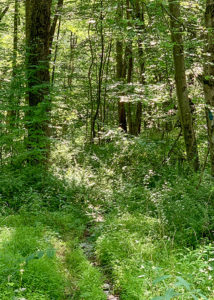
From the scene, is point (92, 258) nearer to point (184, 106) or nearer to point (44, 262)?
point (44, 262)

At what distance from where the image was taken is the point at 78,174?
9.30 metres

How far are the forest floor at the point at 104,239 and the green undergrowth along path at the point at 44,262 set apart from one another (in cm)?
1

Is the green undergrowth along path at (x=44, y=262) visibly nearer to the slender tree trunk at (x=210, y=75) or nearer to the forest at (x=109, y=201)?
the forest at (x=109, y=201)

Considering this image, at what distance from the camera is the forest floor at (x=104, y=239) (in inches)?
149

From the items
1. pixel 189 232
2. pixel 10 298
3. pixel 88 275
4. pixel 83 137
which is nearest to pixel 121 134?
pixel 189 232

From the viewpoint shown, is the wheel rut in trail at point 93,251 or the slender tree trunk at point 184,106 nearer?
the wheel rut in trail at point 93,251

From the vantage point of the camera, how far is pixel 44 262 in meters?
4.17

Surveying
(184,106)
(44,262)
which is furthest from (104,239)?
(184,106)

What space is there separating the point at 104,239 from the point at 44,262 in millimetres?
1470

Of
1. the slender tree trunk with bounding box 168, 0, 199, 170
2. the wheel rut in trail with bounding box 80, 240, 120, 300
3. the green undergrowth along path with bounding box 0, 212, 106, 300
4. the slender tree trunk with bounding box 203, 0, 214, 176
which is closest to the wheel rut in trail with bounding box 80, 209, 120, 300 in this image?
the wheel rut in trail with bounding box 80, 240, 120, 300

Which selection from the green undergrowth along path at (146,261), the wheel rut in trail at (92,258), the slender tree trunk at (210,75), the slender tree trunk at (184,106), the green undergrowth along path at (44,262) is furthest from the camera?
the slender tree trunk at (184,106)

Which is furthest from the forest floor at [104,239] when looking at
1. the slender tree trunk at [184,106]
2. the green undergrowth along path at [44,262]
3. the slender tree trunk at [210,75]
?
the slender tree trunk at [210,75]

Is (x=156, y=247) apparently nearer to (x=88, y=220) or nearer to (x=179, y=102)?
(x=88, y=220)

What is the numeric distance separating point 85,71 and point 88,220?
1356cm
